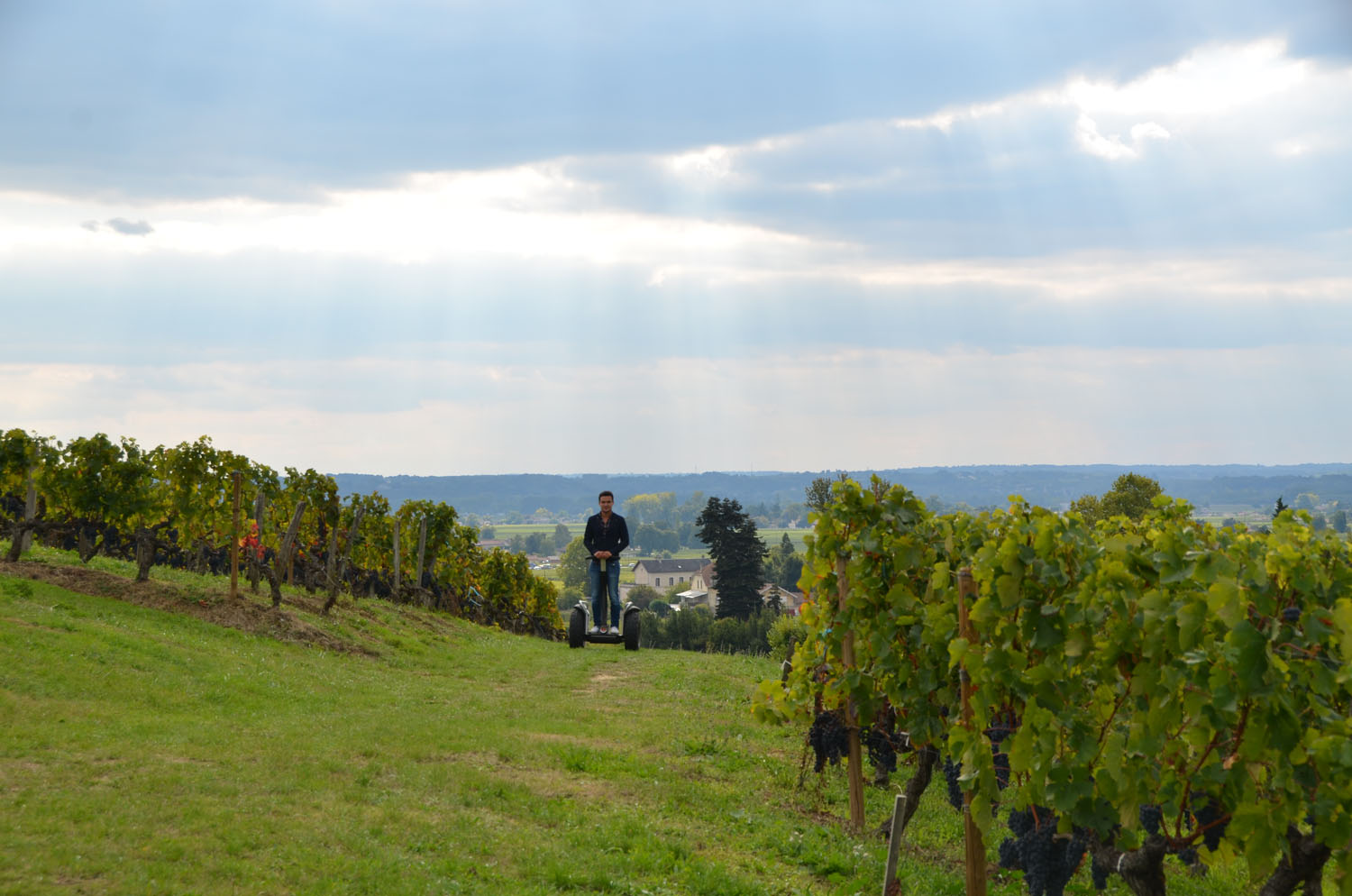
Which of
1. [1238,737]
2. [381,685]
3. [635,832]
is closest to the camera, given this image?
[1238,737]

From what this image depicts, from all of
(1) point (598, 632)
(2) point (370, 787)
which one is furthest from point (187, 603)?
(2) point (370, 787)

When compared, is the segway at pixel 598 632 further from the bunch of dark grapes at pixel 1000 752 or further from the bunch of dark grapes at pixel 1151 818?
the bunch of dark grapes at pixel 1151 818

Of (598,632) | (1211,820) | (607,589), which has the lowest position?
(598,632)

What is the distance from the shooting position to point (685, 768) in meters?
10.3

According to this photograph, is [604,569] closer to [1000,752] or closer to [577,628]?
[577,628]

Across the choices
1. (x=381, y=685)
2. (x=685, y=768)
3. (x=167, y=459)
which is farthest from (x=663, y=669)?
(x=167, y=459)

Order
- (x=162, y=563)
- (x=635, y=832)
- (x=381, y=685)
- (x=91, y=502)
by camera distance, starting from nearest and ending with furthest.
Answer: (x=635, y=832) < (x=381, y=685) < (x=91, y=502) < (x=162, y=563)

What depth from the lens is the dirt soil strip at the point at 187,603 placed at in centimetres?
1619

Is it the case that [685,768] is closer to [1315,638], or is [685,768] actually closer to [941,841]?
[941,841]

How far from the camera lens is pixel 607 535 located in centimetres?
1614

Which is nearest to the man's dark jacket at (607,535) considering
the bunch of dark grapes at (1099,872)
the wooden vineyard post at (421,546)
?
the bunch of dark grapes at (1099,872)

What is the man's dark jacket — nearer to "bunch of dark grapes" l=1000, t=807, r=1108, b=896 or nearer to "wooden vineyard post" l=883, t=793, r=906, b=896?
"wooden vineyard post" l=883, t=793, r=906, b=896

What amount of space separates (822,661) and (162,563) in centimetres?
2224

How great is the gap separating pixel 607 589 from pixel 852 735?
8.67 m
